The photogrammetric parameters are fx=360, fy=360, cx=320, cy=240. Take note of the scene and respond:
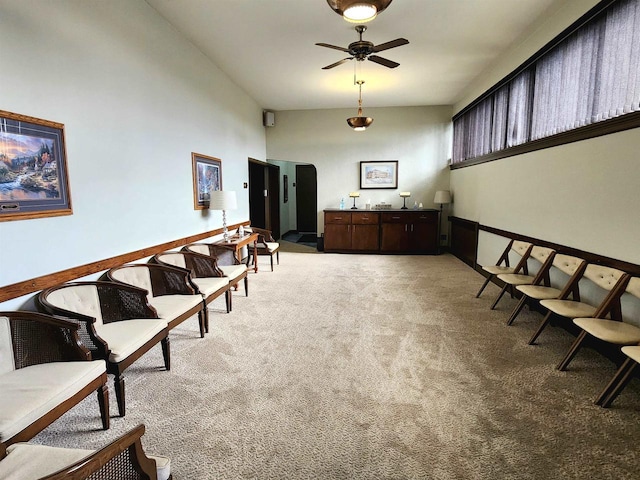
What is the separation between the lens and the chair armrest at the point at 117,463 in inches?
41.2

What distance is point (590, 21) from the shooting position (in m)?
3.17

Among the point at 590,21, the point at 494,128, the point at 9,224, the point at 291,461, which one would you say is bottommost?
the point at 291,461

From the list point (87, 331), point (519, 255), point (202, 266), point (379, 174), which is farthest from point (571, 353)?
point (379, 174)

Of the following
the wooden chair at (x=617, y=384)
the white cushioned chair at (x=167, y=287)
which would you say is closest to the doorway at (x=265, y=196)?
the white cushioned chair at (x=167, y=287)

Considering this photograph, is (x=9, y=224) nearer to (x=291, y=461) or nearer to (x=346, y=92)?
(x=291, y=461)

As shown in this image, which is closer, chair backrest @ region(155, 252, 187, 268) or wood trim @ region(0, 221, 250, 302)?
wood trim @ region(0, 221, 250, 302)

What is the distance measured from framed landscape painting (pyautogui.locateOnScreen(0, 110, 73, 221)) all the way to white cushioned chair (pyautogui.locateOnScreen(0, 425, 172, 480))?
1.51 metres

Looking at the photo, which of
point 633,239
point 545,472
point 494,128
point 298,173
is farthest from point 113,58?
point 298,173

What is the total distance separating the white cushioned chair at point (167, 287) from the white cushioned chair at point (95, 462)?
153cm

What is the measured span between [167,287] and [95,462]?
2.40m

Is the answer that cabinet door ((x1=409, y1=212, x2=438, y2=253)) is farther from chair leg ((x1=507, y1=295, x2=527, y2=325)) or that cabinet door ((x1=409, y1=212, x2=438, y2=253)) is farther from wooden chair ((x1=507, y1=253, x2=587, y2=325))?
chair leg ((x1=507, y1=295, x2=527, y2=325))

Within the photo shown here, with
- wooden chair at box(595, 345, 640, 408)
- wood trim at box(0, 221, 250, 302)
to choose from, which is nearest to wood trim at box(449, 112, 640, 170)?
wooden chair at box(595, 345, 640, 408)

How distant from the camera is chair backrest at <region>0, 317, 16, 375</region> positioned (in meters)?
1.92

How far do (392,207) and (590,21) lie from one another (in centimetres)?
521
